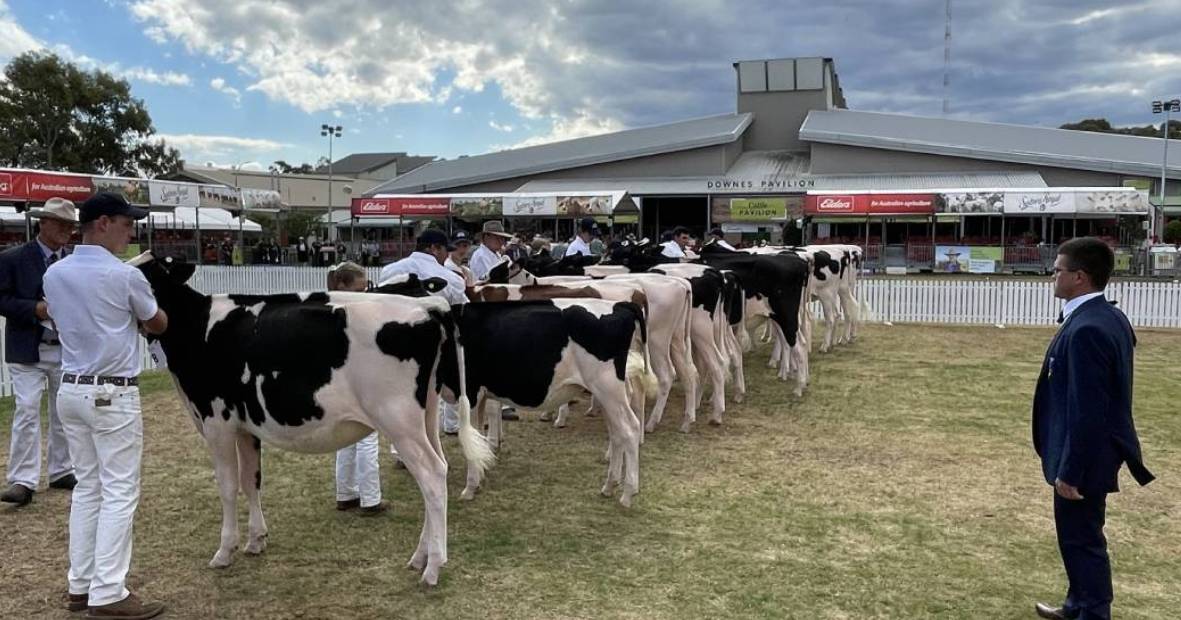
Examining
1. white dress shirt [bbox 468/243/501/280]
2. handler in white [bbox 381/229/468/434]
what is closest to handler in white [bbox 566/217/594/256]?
white dress shirt [bbox 468/243/501/280]

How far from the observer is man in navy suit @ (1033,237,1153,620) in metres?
3.78

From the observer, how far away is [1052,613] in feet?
14.4

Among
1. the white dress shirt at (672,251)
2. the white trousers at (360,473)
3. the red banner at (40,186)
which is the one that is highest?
the red banner at (40,186)

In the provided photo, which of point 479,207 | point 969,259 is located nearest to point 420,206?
point 479,207

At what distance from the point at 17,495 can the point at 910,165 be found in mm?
42219

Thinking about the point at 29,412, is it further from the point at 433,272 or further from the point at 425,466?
the point at 425,466

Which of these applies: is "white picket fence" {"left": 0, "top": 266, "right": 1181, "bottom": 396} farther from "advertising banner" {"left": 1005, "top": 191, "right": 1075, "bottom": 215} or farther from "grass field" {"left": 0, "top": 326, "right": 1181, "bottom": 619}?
"advertising banner" {"left": 1005, "top": 191, "right": 1075, "bottom": 215}

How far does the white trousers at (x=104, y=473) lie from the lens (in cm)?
414

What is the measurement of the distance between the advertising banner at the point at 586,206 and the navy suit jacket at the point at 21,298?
84.4 feet

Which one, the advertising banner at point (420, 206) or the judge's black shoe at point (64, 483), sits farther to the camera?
the advertising banner at point (420, 206)

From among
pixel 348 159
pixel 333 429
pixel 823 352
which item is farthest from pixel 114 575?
pixel 348 159

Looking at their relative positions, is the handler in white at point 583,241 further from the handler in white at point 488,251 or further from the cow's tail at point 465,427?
the cow's tail at point 465,427

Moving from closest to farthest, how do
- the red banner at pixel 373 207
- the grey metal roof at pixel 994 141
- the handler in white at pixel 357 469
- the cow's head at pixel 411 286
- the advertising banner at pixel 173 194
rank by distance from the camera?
1. the handler in white at pixel 357 469
2. the cow's head at pixel 411 286
3. the advertising banner at pixel 173 194
4. the red banner at pixel 373 207
5. the grey metal roof at pixel 994 141

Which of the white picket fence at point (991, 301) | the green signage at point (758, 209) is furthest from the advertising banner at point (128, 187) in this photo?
the green signage at point (758, 209)
